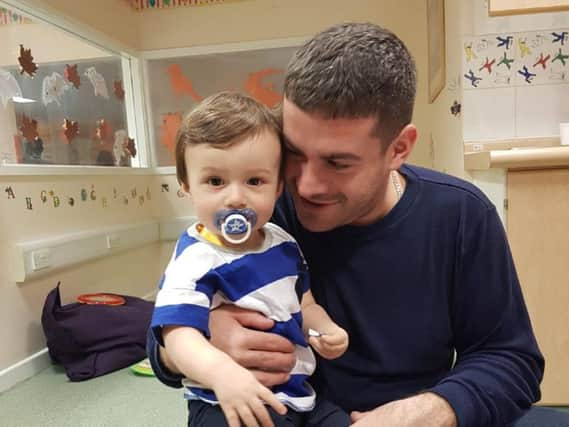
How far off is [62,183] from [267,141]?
2.40 m

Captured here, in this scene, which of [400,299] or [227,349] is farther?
[400,299]

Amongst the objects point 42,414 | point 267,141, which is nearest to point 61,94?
point 42,414

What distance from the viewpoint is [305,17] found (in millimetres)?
3926

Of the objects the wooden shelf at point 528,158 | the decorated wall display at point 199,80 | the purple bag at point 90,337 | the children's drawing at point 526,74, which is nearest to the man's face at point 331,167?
the wooden shelf at point 528,158

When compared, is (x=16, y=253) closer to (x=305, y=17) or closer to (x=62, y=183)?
(x=62, y=183)

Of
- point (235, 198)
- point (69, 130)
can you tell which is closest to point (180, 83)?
point (69, 130)

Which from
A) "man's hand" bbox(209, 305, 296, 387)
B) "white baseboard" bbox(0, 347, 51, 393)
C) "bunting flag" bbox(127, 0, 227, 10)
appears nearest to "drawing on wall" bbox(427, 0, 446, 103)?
"bunting flag" bbox(127, 0, 227, 10)

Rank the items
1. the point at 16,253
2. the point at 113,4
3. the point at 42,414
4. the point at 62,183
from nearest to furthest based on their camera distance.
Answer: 1. the point at 42,414
2. the point at 16,253
3. the point at 62,183
4. the point at 113,4

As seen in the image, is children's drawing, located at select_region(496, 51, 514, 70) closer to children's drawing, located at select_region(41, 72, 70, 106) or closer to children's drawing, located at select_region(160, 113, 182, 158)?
children's drawing, located at select_region(41, 72, 70, 106)

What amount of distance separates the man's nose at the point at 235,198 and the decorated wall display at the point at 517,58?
1.52 metres

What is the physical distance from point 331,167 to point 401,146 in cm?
17

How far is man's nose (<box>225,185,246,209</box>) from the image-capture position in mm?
864

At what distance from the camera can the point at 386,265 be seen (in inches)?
39.7

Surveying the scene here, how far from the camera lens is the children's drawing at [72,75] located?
3.20m
